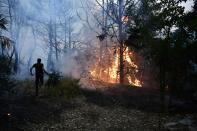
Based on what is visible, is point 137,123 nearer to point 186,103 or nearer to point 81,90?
point 186,103

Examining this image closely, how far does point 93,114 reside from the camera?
1606cm

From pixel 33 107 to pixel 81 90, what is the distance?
4.06 metres

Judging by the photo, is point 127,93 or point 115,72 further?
point 115,72

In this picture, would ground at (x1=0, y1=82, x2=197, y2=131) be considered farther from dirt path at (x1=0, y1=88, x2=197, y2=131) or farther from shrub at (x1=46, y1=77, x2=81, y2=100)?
shrub at (x1=46, y1=77, x2=81, y2=100)

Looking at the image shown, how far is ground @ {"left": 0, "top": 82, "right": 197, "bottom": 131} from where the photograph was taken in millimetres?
14250

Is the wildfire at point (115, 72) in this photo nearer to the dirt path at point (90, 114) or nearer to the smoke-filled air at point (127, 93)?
the smoke-filled air at point (127, 93)

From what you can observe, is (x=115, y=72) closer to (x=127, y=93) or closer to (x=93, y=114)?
(x=127, y=93)

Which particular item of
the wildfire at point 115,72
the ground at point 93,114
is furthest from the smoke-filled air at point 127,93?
the wildfire at point 115,72

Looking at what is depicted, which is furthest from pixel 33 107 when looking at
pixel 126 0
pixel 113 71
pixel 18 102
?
pixel 113 71

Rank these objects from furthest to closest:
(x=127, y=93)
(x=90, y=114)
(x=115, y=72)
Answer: (x=115, y=72)
(x=127, y=93)
(x=90, y=114)

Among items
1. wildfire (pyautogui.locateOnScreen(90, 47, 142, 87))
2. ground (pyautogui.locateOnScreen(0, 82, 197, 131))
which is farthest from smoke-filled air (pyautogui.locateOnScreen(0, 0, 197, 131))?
wildfire (pyautogui.locateOnScreen(90, 47, 142, 87))

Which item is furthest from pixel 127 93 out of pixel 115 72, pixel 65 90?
pixel 115 72

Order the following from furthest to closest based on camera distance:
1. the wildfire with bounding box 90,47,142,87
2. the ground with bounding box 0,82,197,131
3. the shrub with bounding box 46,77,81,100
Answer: the wildfire with bounding box 90,47,142,87
the shrub with bounding box 46,77,81,100
the ground with bounding box 0,82,197,131

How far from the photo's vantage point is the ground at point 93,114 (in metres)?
14.2
